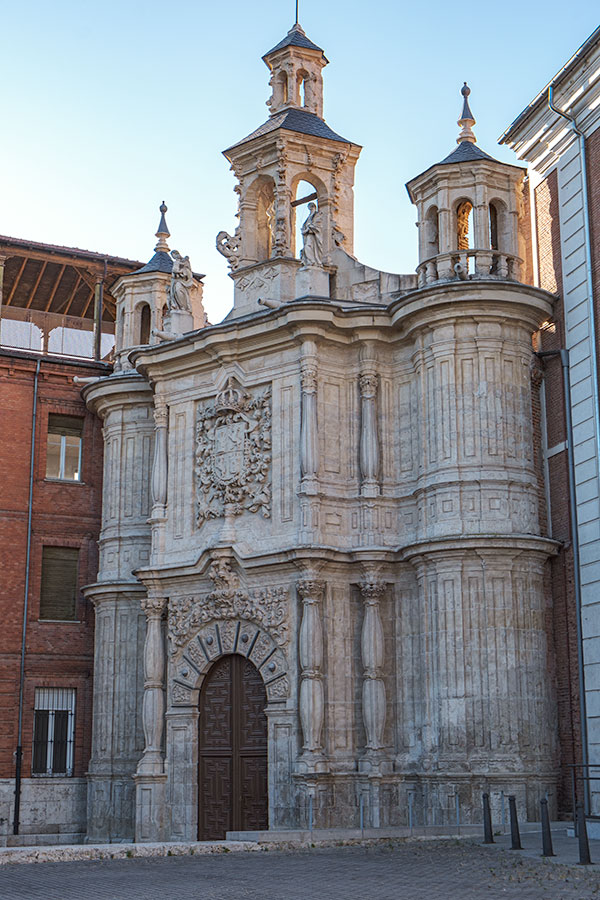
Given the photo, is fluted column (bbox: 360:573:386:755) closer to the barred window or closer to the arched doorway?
the arched doorway

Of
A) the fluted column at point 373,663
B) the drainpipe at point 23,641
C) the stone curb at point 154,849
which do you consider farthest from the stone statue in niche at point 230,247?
the stone curb at point 154,849

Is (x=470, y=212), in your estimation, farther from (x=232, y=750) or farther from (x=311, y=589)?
(x=232, y=750)

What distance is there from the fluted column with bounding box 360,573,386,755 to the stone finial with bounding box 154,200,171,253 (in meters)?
A: 13.4

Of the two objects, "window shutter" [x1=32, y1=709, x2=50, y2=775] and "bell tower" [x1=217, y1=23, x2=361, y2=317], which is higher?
"bell tower" [x1=217, y1=23, x2=361, y2=317]

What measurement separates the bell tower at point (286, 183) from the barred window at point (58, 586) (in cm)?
828

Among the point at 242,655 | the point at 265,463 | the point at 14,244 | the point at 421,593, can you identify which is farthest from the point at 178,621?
the point at 14,244

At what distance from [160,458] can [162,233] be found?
838cm

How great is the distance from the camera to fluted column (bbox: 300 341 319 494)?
92.6ft

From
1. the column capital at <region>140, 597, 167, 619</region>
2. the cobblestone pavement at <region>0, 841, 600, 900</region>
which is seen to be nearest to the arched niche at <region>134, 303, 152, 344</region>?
the column capital at <region>140, 597, 167, 619</region>

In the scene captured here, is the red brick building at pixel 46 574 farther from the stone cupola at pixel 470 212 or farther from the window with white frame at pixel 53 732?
the stone cupola at pixel 470 212

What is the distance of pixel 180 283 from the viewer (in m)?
32.9

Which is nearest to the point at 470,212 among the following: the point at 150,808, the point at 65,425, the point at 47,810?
the point at 65,425

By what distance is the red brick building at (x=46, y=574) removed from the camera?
3297 centimetres

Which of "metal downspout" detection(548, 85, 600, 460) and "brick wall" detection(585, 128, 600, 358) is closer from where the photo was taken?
"metal downspout" detection(548, 85, 600, 460)
